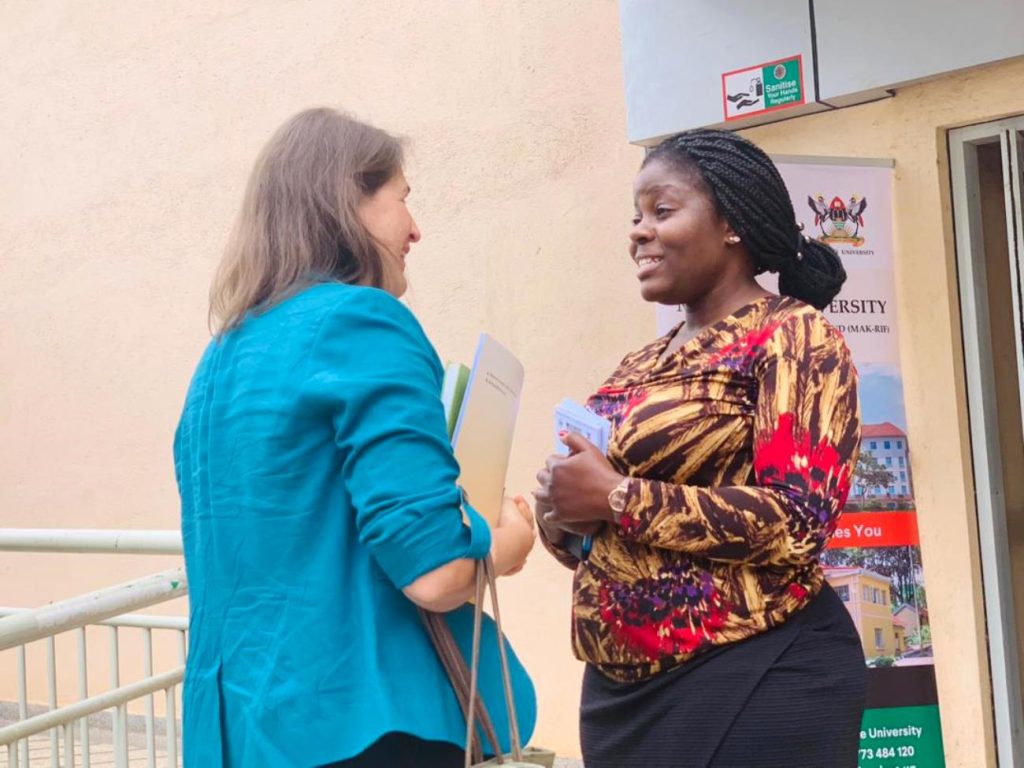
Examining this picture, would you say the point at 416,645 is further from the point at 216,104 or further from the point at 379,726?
the point at 216,104

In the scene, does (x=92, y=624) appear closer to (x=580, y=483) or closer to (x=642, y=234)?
(x=580, y=483)

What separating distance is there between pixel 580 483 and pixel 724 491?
0.24 meters

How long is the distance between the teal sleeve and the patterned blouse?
44cm

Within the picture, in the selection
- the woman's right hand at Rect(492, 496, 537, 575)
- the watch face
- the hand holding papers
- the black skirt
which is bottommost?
the black skirt

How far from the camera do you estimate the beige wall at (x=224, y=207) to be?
5754mm

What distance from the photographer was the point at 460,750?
1.81 meters

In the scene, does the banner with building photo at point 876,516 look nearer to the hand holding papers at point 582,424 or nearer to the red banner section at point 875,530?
the red banner section at point 875,530

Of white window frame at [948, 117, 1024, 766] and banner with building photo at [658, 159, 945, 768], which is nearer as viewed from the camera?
banner with building photo at [658, 159, 945, 768]

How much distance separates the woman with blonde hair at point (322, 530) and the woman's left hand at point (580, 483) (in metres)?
0.25

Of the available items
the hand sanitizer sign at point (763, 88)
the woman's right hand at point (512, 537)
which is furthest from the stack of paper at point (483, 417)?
the hand sanitizer sign at point (763, 88)

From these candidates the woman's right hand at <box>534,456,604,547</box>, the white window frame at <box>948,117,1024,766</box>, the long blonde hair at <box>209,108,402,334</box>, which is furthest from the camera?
the white window frame at <box>948,117,1024,766</box>

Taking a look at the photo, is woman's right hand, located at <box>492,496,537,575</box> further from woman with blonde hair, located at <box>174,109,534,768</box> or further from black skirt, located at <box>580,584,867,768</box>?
black skirt, located at <box>580,584,867,768</box>

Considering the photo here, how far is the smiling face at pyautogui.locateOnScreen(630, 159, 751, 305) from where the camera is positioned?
2.31 metres

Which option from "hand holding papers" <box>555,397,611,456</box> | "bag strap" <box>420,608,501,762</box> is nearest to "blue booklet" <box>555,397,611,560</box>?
"hand holding papers" <box>555,397,611,456</box>
